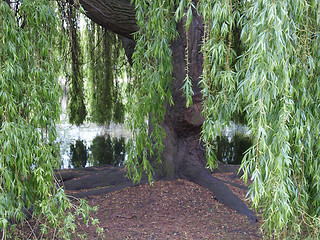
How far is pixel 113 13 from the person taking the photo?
4.05 metres

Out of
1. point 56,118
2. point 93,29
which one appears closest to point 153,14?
point 56,118

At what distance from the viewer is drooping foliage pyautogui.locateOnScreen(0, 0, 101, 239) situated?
2289mm

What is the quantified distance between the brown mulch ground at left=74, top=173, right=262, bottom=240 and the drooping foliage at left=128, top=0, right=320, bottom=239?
0.96 meters

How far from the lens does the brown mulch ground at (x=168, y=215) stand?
3.29 metres

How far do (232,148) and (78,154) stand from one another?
331cm

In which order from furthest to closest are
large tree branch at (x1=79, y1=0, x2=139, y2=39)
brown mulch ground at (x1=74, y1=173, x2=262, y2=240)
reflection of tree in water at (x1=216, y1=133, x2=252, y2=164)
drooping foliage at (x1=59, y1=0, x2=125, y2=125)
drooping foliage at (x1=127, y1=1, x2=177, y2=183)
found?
reflection of tree in water at (x1=216, y1=133, x2=252, y2=164) → drooping foliage at (x1=59, y1=0, x2=125, y2=125) → large tree branch at (x1=79, y1=0, x2=139, y2=39) → brown mulch ground at (x1=74, y1=173, x2=262, y2=240) → drooping foliage at (x1=127, y1=1, x2=177, y2=183)

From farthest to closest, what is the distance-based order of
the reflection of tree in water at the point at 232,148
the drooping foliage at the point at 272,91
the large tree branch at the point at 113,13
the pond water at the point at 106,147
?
the pond water at the point at 106,147 → the reflection of tree in water at the point at 232,148 → the large tree branch at the point at 113,13 → the drooping foliage at the point at 272,91

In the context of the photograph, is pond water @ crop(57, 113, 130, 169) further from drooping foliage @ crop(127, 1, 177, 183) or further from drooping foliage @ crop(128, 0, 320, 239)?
drooping foliage @ crop(128, 0, 320, 239)

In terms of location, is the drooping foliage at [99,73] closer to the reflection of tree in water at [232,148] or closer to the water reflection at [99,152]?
the water reflection at [99,152]

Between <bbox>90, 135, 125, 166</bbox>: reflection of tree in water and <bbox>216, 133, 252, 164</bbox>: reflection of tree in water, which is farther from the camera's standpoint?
<bbox>90, 135, 125, 166</bbox>: reflection of tree in water

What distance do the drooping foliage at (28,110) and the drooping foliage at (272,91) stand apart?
791 mm

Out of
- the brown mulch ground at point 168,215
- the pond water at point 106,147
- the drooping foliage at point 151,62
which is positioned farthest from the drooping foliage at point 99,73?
the drooping foliage at point 151,62

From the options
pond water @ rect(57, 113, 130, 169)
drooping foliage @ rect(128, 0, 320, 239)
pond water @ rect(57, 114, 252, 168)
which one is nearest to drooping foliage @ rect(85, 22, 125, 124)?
pond water @ rect(57, 114, 252, 168)

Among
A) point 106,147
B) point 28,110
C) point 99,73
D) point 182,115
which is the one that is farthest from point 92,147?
point 28,110
